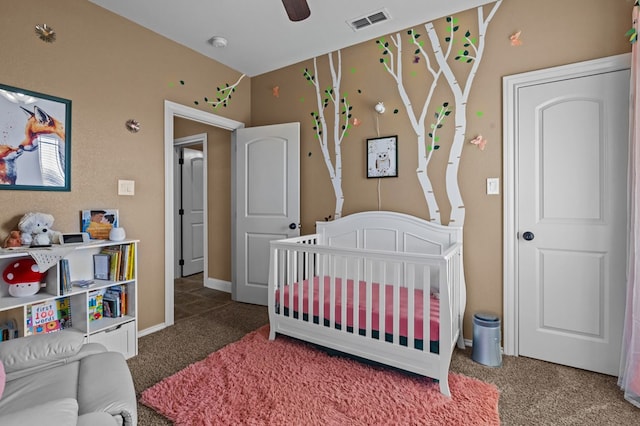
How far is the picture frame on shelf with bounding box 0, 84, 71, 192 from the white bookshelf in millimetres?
470

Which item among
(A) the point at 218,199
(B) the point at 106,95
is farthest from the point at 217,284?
(B) the point at 106,95

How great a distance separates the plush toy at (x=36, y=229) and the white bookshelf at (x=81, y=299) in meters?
0.09

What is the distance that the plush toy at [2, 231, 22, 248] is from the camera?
1.91 meters

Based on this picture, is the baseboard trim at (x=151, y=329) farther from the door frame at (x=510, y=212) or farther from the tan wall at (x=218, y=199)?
the door frame at (x=510, y=212)

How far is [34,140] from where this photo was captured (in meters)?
2.08

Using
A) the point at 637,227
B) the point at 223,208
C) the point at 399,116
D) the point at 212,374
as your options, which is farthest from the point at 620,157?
the point at 223,208

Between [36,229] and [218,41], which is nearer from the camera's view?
[36,229]

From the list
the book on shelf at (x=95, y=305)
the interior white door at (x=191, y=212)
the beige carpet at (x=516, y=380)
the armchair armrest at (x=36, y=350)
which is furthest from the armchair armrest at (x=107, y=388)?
the interior white door at (x=191, y=212)

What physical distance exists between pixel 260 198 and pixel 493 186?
2.21 m

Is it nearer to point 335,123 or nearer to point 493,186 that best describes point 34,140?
point 335,123

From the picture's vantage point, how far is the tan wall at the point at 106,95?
2047mm

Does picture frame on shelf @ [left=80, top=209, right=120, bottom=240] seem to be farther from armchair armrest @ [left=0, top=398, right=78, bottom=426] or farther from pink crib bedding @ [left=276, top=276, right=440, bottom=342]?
armchair armrest @ [left=0, top=398, right=78, bottom=426]

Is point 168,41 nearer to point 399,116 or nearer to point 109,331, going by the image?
point 399,116

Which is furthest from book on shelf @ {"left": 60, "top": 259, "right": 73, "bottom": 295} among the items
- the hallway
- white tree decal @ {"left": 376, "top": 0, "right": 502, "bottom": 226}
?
white tree decal @ {"left": 376, "top": 0, "right": 502, "bottom": 226}
